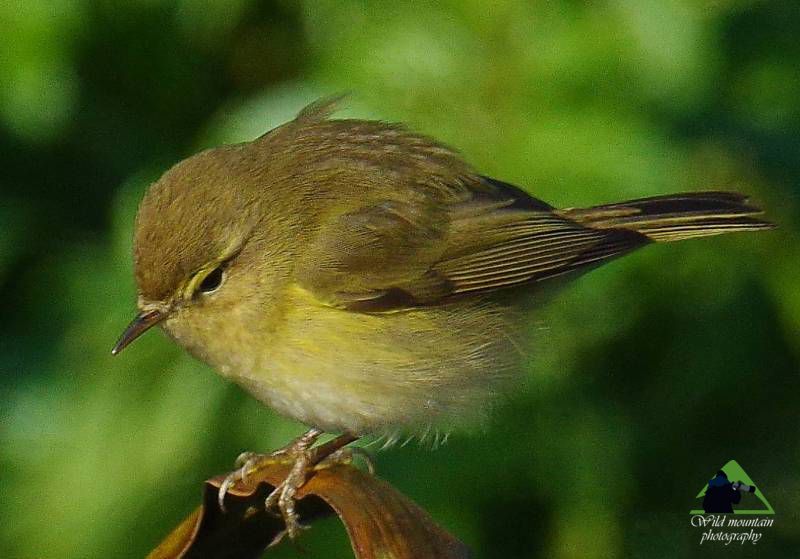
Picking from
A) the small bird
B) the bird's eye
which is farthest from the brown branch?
the bird's eye

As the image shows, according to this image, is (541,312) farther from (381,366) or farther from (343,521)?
(343,521)

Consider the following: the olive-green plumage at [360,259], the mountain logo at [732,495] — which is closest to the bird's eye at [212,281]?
the olive-green plumage at [360,259]

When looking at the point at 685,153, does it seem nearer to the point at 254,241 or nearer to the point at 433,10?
the point at 433,10

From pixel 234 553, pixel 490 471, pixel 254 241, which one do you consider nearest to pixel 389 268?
pixel 254 241

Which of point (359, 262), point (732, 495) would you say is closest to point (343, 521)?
point (359, 262)

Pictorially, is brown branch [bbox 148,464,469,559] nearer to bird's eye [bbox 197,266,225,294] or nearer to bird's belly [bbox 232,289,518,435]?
bird's belly [bbox 232,289,518,435]

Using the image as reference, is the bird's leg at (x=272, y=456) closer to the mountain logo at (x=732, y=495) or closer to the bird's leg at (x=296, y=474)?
the bird's leg at (x=296, y=474)

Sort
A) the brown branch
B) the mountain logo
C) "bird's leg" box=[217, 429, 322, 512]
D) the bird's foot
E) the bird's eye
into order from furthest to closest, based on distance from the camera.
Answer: the mountain logo → the bird's eye → "bird's leg" box=[217, 429, 322, 512] → the bird's foot → the brown branch
